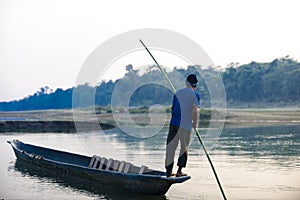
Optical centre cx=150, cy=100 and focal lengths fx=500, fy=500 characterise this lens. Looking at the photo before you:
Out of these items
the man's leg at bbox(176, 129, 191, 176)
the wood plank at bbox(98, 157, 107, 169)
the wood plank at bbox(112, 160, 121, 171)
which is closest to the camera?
the man's leg at bbox(176, 129, 191, 176)

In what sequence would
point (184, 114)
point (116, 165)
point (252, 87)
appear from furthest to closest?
1. point (252, 87)
2. point (116, 165)
3. point (184, 114)

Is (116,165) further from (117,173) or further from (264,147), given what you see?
(264,147)

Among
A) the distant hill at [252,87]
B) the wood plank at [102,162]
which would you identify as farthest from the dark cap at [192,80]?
the distant hill at [252,87]

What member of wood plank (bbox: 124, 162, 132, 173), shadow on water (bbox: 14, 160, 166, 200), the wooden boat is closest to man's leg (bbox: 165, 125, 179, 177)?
the wooden boat

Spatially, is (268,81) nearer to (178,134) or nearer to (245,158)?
(245,158)

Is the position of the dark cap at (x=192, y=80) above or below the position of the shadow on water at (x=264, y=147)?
above

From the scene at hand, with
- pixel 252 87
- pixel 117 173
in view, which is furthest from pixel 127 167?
pixel 252 87

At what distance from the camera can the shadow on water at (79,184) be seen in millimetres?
9516

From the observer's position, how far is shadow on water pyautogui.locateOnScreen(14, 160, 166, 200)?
9516 mm

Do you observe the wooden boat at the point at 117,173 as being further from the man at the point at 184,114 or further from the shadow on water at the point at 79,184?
the man at the point at 184,114

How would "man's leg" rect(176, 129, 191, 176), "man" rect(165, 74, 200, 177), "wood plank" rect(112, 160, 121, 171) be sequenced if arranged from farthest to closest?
1. "wood plank" rect(112, 160, 121, 171)
2. "man's leg" rect(176, 129, 191, 176)
3. "man" rect(165, 74, 200, 177)

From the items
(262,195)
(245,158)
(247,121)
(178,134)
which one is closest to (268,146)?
(245,158)

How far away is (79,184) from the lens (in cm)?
1098

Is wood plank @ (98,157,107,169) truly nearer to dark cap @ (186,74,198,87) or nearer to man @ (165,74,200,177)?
man @ (165,74,200,177)
